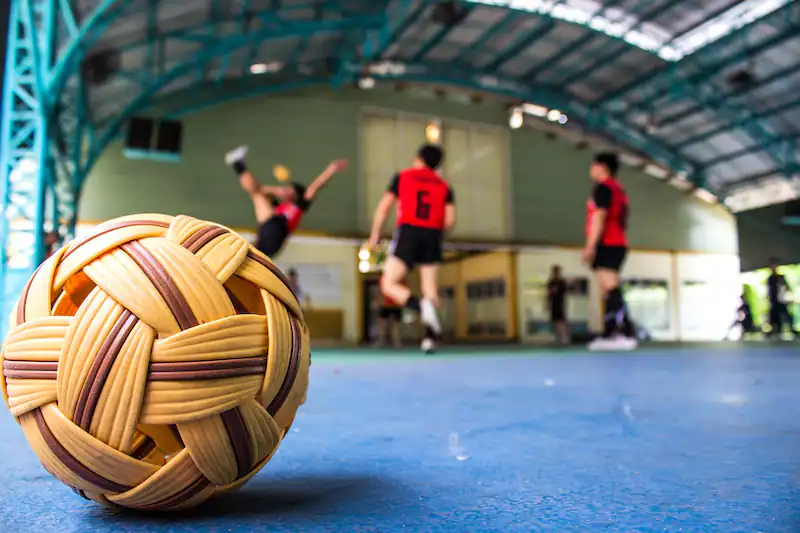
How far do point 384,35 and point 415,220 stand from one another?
9.07 meters

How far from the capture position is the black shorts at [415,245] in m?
5.57

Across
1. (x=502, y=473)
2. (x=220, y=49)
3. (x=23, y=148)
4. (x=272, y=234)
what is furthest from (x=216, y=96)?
(x=502, y=473)

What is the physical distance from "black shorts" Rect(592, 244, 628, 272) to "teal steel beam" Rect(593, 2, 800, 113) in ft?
32.0

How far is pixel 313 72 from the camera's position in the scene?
621 inches

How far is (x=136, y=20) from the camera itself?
36.7 ft

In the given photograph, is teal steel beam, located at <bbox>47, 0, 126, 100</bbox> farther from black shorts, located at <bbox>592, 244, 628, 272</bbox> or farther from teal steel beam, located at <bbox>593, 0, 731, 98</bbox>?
teal steel beam, located at <bbox>593, 0, 731, 98</bbox>

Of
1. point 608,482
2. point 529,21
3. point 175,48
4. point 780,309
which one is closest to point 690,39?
point 529,21

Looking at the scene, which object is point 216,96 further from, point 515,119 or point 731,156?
point 731,156

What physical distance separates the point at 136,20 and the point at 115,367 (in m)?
12.2

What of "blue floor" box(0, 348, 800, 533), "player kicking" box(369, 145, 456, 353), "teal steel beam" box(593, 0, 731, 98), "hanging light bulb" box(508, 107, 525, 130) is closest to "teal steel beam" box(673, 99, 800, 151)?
"teal steel beam" box(593, 0, 731, 98)

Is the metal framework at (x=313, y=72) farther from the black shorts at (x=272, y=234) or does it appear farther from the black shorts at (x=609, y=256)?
the black shorts at (x=609, y=256)

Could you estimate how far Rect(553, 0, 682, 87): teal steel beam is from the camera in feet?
44.3

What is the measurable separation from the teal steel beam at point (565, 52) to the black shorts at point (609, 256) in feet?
30.8

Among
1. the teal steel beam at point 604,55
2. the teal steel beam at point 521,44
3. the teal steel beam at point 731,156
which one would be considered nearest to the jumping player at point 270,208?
the teal steel beam at point 521,44
